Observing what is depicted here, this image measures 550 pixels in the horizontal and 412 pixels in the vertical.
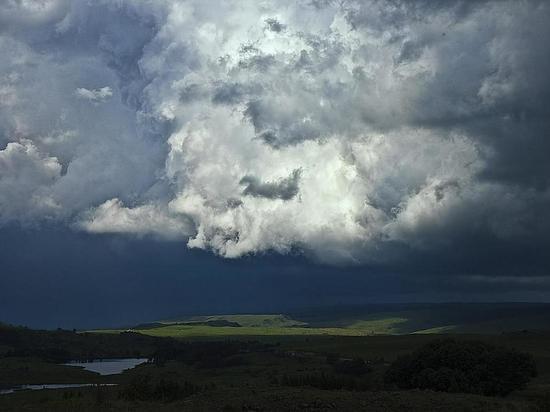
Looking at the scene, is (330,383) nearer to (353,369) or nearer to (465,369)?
(465,369)

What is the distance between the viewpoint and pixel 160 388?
63.9 meters

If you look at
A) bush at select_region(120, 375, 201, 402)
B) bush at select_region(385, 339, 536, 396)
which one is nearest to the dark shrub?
bush at select_region(385, 339, 536, 396)

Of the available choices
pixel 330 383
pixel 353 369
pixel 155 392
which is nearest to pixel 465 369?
pixel 330 383

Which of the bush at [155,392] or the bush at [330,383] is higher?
the bush at [155,392]

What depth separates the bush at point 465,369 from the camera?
215 ft

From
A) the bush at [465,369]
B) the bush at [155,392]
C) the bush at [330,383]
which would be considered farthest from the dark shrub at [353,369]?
the bush at [155,392]

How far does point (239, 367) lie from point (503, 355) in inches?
3260

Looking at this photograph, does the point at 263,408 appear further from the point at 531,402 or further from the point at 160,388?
the point at 531,402

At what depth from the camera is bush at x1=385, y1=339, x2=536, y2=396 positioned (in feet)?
215

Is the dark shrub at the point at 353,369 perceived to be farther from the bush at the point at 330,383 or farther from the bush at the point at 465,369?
the bush at the point at 330,383

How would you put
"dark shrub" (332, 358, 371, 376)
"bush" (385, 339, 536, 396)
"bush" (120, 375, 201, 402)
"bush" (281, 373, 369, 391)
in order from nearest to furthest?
"bush" (120, 375, 201, 402), "bush" (385, 339, 536, 396), "bush" (281, 373, 369, 391), "dark shrub" (332, 358, 371, 376)

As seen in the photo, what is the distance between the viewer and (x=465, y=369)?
68.3 m

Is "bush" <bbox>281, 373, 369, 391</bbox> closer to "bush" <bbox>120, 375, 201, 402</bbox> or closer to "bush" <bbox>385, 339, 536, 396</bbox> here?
"bush" <bbox>385, 339, 536, 396</bbox>

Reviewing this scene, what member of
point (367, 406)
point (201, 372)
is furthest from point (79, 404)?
point (201, 372)
